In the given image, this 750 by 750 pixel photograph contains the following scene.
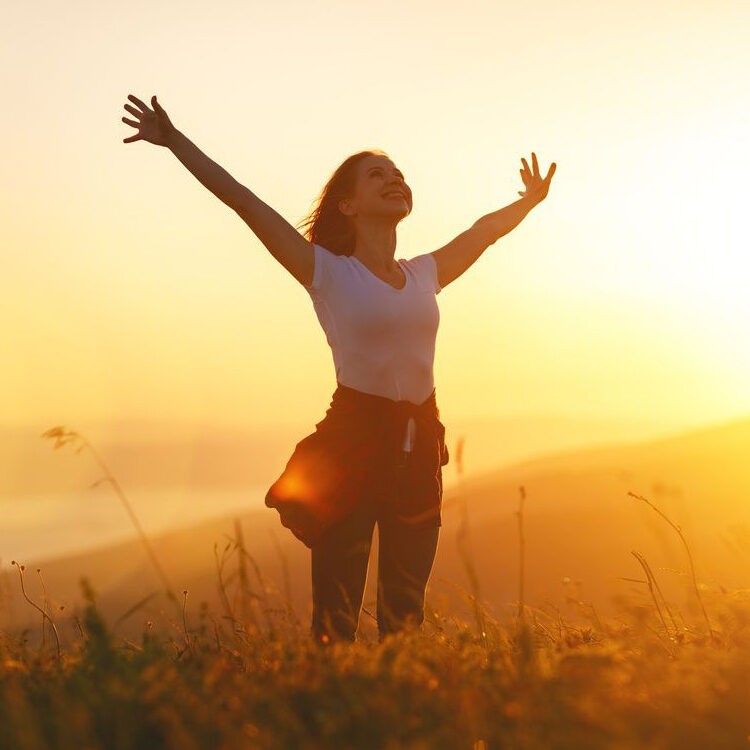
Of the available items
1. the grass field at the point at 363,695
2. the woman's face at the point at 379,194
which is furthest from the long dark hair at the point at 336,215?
the grass field at the point at 363,695

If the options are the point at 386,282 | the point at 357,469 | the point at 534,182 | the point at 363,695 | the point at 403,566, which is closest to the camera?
Answer: the point at 363,695

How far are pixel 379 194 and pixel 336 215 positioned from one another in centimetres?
29

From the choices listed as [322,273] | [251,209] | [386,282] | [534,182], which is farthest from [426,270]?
[534,182]

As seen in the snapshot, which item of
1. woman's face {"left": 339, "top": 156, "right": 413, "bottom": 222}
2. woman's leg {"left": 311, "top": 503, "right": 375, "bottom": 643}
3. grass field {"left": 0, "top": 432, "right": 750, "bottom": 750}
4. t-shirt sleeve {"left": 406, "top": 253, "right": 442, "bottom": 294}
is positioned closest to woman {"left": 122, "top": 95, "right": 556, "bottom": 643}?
woman's leg {"left": 311, "top": 503, "right": 375, "bottom": 643}

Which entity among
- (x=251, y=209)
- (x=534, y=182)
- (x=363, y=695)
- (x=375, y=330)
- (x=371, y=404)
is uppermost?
(x=534, y=182)

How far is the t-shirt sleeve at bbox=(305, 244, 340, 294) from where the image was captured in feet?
15.5

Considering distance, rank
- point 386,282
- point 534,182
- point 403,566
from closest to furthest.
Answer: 1. point 403,566
2. point 386,282
3. point 534,182

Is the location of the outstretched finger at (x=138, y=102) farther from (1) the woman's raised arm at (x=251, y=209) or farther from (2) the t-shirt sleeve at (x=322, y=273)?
(2) the t-shirt sleeve at (x=322, y=273)

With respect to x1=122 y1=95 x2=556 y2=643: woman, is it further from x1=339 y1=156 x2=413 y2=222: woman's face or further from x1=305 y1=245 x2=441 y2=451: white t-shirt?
x1=339 y1=156 x2=413 y2=222: woman's face

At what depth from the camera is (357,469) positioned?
14.8 feet

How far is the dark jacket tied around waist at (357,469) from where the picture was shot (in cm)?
450

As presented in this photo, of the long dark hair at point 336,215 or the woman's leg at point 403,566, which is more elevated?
the long dark hair at point 336,215

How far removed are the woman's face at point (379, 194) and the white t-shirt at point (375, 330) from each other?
420mm

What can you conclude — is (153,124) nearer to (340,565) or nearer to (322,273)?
(322,273)
